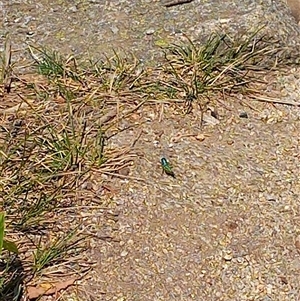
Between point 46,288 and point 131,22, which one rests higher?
point 131,22

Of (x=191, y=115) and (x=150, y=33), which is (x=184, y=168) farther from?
(x=150, y=33)

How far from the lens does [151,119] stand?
2.34m

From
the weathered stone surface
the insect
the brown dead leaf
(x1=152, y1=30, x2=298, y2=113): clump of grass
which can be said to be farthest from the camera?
the weathered stone surface

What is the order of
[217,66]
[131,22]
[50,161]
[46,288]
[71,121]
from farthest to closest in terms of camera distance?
[131,22], [217,66], [71,121], [50,161], [46,288]

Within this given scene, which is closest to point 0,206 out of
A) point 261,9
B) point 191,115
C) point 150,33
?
point 191,115

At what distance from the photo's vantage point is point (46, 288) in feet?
6.10

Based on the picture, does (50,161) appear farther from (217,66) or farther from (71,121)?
(217,66)

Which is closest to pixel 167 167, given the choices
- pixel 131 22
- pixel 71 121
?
pixel 71 121

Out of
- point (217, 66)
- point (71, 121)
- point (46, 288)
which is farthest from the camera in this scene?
point (217, 66)

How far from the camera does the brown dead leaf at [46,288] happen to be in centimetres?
185

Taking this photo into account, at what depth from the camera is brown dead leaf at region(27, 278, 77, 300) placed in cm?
185

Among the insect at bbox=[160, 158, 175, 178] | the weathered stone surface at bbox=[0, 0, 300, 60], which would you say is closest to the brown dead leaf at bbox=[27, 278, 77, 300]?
the insect at bbox=[160, 158, 175, 178]

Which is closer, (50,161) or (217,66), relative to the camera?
(50,161)

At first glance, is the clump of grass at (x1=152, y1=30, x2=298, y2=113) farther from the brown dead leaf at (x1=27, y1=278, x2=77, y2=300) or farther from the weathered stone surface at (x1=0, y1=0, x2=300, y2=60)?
the brown dead leaf at (x1=27, y1=278, x2=77, y2=300)
